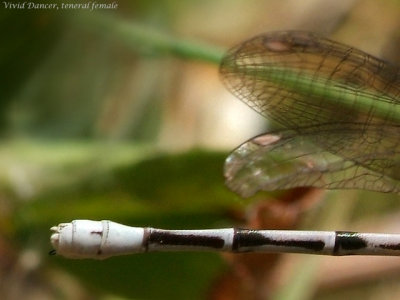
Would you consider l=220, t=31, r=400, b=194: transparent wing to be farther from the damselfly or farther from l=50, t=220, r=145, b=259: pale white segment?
l=50, t=220, r=145, b=259: pale white segment

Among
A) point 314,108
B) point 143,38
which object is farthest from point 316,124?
point 143,38

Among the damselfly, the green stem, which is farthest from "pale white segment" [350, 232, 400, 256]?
the green stem

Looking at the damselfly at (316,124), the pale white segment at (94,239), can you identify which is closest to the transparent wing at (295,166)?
the damselfly at (316,124)

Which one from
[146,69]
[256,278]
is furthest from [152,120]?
[256,278]

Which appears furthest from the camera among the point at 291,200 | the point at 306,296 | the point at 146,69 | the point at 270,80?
the point at 146,69

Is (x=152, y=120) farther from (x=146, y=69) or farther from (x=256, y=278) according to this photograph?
(x=256, y=278)

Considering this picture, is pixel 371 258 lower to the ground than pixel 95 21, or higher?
lower
